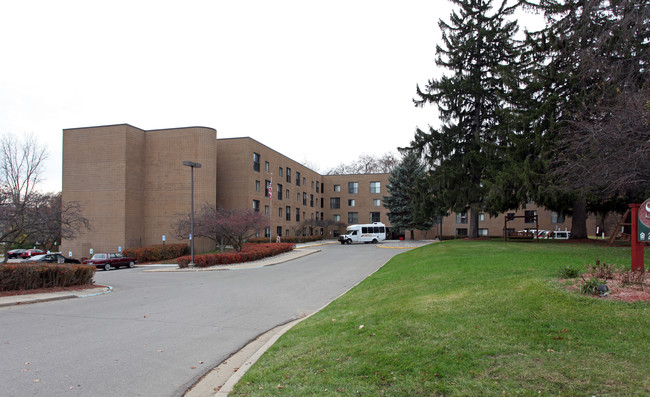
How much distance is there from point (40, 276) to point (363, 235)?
38.6 metres

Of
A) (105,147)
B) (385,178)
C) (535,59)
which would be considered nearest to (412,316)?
(535,59)

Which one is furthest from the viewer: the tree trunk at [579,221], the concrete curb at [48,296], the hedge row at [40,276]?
the tree trunk at [579,221]

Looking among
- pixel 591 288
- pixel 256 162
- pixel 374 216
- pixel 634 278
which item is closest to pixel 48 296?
pixel 591 288

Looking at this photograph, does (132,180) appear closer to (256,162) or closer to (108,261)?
(108,261)

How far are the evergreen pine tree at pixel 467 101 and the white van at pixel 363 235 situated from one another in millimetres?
21080

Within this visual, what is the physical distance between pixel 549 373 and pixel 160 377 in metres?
4.86

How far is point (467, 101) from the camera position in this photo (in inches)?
1147

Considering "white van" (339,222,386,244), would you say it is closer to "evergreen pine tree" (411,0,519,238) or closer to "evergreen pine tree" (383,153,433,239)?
"evergreen pine tree" (383,153,433,239)

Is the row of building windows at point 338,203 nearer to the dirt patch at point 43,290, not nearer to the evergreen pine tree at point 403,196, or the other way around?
the evergreen pine tree at point 403,196

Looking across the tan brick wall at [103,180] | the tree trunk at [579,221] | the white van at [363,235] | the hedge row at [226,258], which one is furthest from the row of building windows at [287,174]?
the tree trunk at [579,221]

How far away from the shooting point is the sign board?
25.4 ft

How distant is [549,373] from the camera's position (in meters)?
3.87

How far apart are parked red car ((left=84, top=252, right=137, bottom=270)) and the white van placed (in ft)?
83.7

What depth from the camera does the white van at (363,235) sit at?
49594 millimetres
